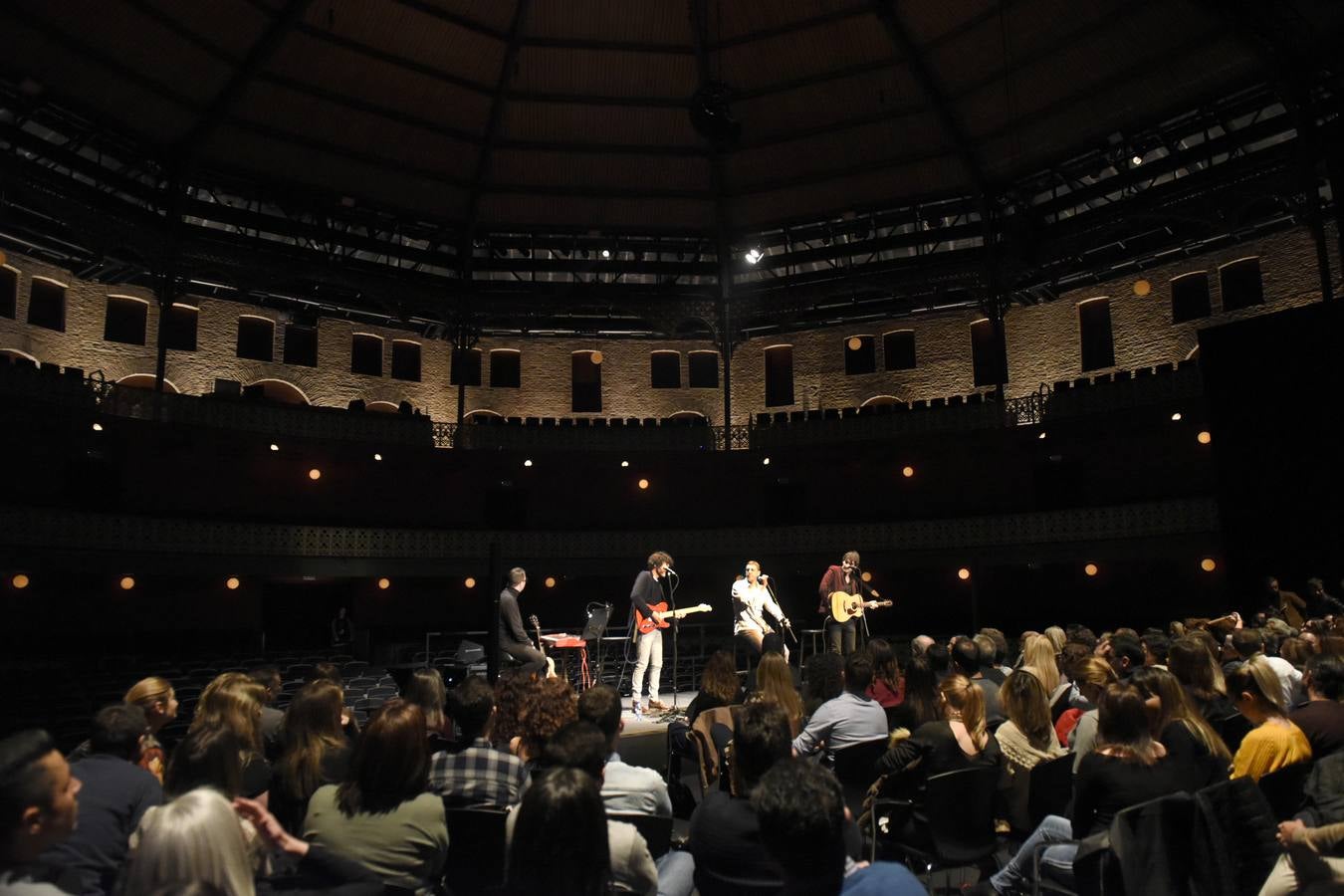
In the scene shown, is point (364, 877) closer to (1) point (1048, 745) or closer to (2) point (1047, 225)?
(1) point (1048, 745)

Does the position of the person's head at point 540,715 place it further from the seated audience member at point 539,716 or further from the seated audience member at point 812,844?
the seated audience member at point 812,844

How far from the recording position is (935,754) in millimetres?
5555

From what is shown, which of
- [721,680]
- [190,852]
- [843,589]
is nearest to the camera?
[190,852]

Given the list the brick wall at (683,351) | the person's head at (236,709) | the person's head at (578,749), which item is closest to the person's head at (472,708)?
the person's head at (236,709)

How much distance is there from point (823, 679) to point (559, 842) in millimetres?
4586

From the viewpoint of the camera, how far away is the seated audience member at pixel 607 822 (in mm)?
3453

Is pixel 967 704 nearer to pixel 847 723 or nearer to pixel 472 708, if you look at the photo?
pixel 847 723

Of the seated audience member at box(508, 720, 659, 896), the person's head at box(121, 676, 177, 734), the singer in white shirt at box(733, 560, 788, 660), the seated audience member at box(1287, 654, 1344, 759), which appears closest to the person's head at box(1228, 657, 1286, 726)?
the seated audience member at box(1287, 654, 1344, 759)

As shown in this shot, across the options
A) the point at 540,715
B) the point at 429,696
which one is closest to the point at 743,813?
the point at 540,715

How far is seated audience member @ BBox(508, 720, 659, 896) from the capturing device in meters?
3.45

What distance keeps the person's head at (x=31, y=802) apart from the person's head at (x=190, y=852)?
0.88 ft

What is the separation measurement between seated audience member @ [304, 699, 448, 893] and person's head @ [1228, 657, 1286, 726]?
434 centimetres

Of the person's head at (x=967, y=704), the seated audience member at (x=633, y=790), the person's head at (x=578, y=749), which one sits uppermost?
the person's head at (x=578, y=749)

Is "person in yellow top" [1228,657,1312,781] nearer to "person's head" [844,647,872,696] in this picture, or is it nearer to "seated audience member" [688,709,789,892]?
"person's head" [844,647,872,696]
